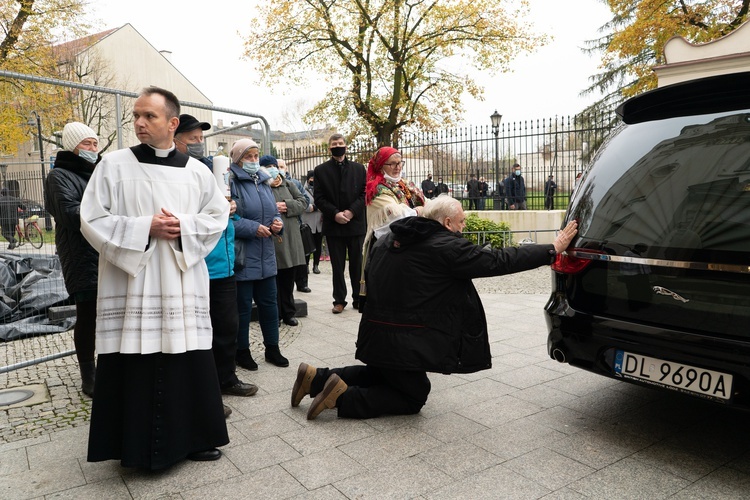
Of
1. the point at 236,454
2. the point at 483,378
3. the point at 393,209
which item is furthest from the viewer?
the point at 393,209

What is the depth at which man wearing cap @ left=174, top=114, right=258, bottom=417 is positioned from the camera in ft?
13.0

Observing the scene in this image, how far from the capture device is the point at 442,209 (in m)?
3.57

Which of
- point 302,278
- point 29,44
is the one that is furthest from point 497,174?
point 29,44

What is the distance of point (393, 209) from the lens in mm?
5418

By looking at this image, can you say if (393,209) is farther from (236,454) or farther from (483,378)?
(236,454)

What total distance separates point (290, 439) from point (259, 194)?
2.27 meters

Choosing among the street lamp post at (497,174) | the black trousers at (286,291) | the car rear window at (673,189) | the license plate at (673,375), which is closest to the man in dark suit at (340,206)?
the black trousers at (286,291)

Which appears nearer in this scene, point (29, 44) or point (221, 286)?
point (221, 286)

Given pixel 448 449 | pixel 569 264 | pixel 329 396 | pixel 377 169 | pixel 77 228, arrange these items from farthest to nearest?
1. pixel 377 169
2. pixel 77 228
3. pixel 329 396
4. pixel 569 264
5. pixel 448 449

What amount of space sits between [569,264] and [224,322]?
2312 millimetres

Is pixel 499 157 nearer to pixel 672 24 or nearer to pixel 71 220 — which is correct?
pixel 672 24

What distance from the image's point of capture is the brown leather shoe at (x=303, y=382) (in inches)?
151

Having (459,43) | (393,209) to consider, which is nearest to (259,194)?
(393,209)

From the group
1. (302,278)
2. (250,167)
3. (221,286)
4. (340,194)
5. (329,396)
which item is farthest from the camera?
(302,278)
